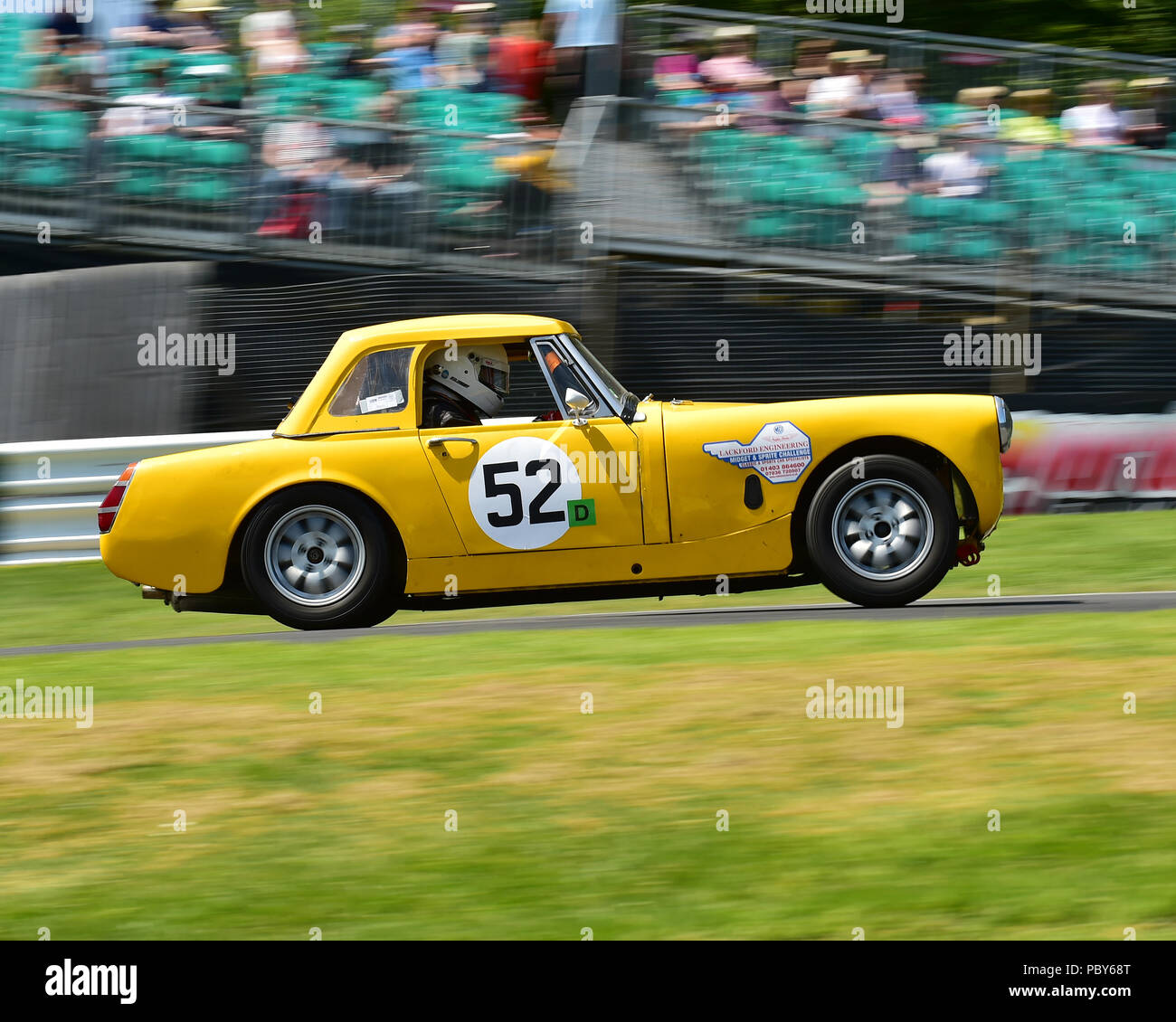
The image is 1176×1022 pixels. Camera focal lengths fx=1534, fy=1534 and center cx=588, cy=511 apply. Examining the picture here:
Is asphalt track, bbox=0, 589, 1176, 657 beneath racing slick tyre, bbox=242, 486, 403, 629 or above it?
beneath

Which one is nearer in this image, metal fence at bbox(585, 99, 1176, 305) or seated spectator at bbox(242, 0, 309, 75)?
metal fence at bbox(585, 99, 1176, 305)

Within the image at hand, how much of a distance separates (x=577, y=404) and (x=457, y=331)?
0.81 metres

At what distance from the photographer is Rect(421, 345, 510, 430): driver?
785 cm

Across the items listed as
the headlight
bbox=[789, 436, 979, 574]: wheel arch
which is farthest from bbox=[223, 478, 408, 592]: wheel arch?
the headlight

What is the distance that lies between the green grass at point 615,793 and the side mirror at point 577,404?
115 centimetres

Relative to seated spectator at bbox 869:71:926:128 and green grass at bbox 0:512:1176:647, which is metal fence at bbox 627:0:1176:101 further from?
green grass at bbox 0:512:1176:647

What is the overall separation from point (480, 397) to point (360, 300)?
409cm

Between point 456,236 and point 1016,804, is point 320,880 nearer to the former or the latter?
point 1016,804

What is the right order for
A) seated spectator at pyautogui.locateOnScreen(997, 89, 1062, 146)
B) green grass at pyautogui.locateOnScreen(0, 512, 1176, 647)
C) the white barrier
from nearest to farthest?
green grass at pyautogui.locateOnScreen(0, 512, 1176, 647) < the white barrier < seated spectator at pyautogui.locateOnScreen(997, 89, 1062, 146)

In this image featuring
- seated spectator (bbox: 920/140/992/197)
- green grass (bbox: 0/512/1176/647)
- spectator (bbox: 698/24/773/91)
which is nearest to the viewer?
Answer: green grass (bbox: 0/512/1176/647)

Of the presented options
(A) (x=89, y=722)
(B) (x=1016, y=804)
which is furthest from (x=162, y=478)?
(B) (x=1016, y=804)

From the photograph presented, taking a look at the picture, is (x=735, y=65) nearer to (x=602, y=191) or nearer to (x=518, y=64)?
(x=602, y=191)

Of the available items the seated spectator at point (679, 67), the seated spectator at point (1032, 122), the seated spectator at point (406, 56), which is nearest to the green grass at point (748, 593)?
the seated spectator at point (1032, 122)

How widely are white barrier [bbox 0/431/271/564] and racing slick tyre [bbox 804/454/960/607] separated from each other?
16.5ft
